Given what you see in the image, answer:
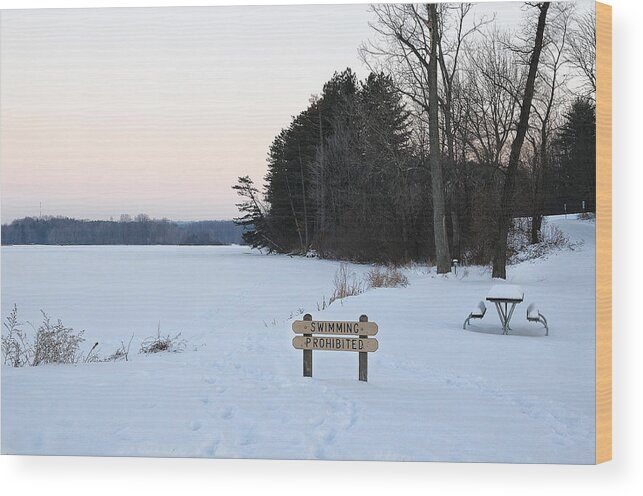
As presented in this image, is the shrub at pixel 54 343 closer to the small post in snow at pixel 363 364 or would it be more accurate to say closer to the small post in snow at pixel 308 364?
the small post in snow at pixel 308 364

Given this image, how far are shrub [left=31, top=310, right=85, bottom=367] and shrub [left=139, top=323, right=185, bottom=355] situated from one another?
21.0 inches

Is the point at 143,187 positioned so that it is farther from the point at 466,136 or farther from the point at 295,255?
the point at 466,136

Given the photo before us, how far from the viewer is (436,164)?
6.01 meters

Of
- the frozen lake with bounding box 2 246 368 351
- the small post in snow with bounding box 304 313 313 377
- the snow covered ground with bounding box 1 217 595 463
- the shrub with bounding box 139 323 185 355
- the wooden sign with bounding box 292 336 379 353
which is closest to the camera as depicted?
the snow covered ground with bounding box 1 217 595 463

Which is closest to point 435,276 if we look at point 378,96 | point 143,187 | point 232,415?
point 378,96

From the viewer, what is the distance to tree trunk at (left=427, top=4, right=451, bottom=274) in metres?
5.81

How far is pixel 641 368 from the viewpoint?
5199mm

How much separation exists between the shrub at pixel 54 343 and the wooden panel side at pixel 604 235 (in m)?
3.98

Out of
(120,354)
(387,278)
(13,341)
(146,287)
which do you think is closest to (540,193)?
(387,278)

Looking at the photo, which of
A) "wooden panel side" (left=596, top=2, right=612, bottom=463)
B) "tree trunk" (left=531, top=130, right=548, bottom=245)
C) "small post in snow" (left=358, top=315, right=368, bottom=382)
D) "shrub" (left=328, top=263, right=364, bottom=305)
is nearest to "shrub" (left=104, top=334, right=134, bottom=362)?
"shrub" (left=328, top=263, right=364, bottom=305)

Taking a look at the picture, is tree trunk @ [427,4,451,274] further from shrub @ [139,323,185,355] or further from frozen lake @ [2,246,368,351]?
shrub @ [139,323,185,355]

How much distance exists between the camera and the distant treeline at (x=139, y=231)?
19.6 ft

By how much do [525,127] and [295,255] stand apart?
210cm

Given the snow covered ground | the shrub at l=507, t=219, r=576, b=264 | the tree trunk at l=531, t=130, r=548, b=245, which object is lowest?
the snow covered ground
